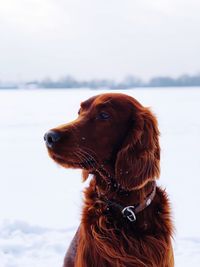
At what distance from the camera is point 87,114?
94.1 inches

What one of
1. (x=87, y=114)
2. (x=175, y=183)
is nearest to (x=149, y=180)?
(x=87, y=114)

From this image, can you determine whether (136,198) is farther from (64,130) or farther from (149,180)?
(64,130)

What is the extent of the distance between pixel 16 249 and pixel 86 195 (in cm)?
189

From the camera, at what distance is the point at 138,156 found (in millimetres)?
2354

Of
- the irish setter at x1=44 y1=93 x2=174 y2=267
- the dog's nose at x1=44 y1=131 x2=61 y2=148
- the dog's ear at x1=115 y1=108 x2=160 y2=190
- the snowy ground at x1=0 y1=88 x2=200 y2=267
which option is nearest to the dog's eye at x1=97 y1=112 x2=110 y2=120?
the irish setter at x1=44 y1=93 x2=174 y2=267

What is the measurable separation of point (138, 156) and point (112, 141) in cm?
15

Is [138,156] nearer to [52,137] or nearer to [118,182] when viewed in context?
[118,182]

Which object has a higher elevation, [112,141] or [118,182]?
[112,141]

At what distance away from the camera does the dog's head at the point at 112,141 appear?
2.26 metres

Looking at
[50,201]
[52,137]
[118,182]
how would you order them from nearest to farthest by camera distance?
[52,137]
[118,182]
[50,201]

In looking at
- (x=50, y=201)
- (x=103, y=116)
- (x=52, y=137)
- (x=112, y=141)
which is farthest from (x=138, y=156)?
(x=50, y=201)

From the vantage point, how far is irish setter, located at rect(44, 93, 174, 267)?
2.31 meters

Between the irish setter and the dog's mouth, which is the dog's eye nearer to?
the irish setter

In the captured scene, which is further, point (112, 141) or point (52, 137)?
point (112, 141)
